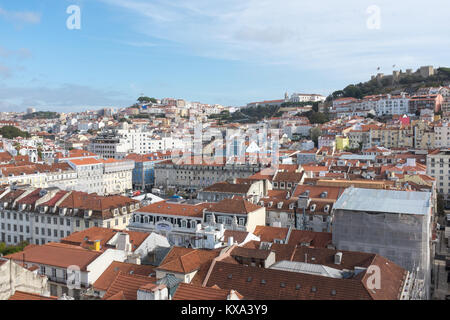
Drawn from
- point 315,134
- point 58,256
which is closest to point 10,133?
point 315,134

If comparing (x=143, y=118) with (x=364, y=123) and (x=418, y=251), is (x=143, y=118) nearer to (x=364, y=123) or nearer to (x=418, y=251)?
(x=364, y=123)

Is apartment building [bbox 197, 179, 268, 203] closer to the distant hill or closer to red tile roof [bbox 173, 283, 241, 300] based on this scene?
red tile roof [bbox 173, 283, 241, 300]

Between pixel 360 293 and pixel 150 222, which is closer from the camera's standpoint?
pixel 360 293

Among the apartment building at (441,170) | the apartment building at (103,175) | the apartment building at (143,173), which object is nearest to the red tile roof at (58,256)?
the apartment building at (103,175)

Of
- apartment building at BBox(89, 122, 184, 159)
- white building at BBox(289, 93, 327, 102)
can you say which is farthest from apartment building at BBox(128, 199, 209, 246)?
white building at BBox(289, 93, 327, 102)

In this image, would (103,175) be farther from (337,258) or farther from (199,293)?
(199,293)
